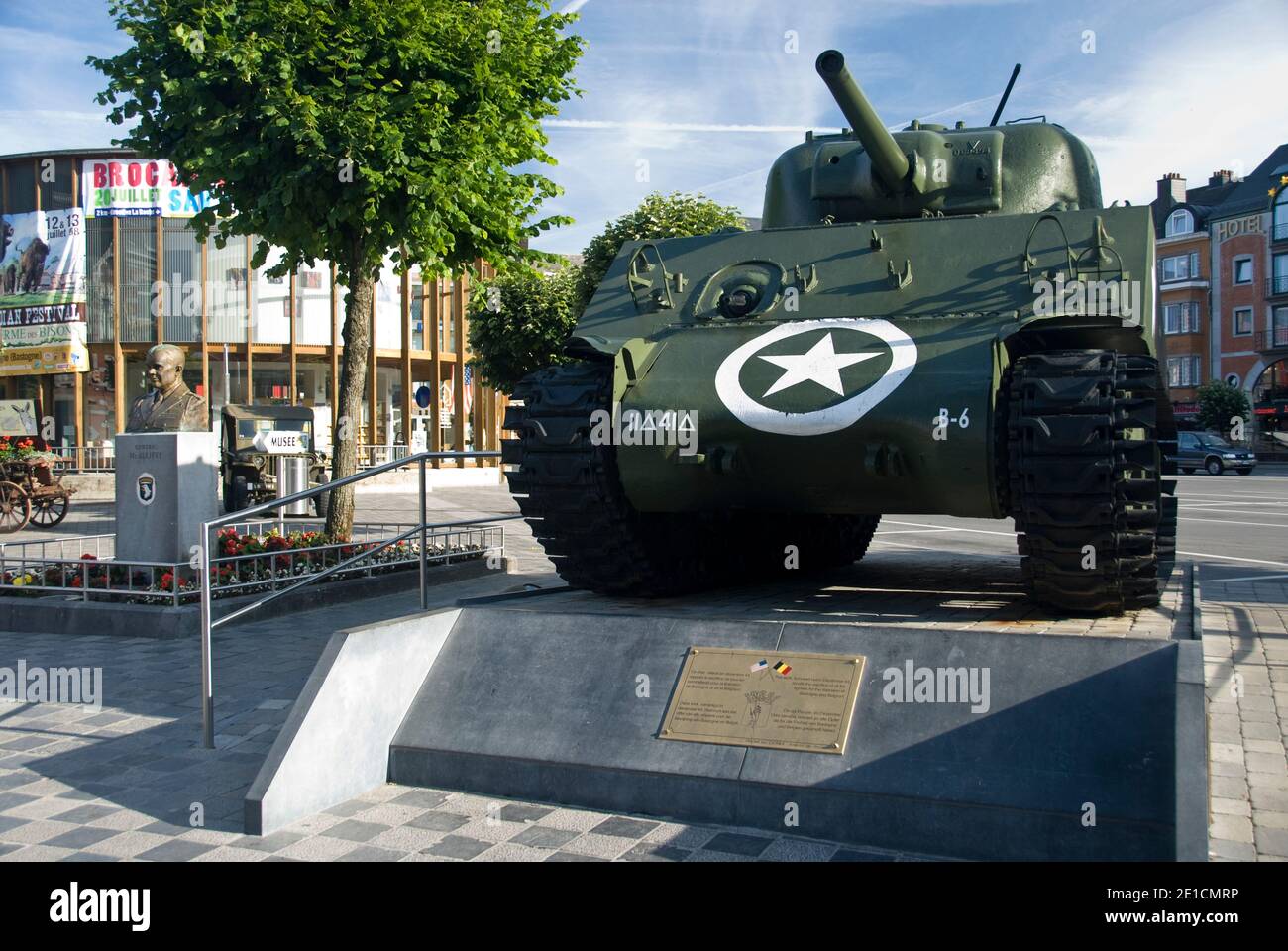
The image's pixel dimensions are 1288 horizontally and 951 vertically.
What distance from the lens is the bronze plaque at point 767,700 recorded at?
4.79 m

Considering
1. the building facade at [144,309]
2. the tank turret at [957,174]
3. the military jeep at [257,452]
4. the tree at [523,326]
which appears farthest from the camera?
the building facade at [144,309]

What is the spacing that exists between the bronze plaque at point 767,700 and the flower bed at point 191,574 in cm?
445

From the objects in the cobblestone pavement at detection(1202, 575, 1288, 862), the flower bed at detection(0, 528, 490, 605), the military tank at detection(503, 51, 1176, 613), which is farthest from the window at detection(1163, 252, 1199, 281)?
the military tank at detection(503, 51, 1176, 613)

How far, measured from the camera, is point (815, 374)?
19.6ft

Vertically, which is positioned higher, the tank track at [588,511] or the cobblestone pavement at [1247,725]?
the tank track at [588,511]

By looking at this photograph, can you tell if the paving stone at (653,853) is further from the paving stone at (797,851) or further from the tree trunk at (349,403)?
the tree trunk at (349,403)

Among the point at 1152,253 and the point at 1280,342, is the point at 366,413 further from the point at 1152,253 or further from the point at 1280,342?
the point at 1280,342

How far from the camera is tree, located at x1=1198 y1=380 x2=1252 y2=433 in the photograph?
47.8 m

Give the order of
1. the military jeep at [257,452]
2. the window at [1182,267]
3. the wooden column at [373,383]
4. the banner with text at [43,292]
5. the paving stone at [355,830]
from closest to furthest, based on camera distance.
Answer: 1. the paving stone at [355,830]
2. the military jeep at [257,452]
3. the wooden column at [373,383]
4. the banner with text at [43,292]
5. the window at [1182,267]

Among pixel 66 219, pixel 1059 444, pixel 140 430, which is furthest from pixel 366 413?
pixel 1059 444

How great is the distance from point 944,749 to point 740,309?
115 inches

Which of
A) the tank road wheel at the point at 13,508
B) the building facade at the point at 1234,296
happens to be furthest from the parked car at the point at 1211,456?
the tank road wheel at the point at 13,508

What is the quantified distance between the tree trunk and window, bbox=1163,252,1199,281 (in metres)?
49.7
